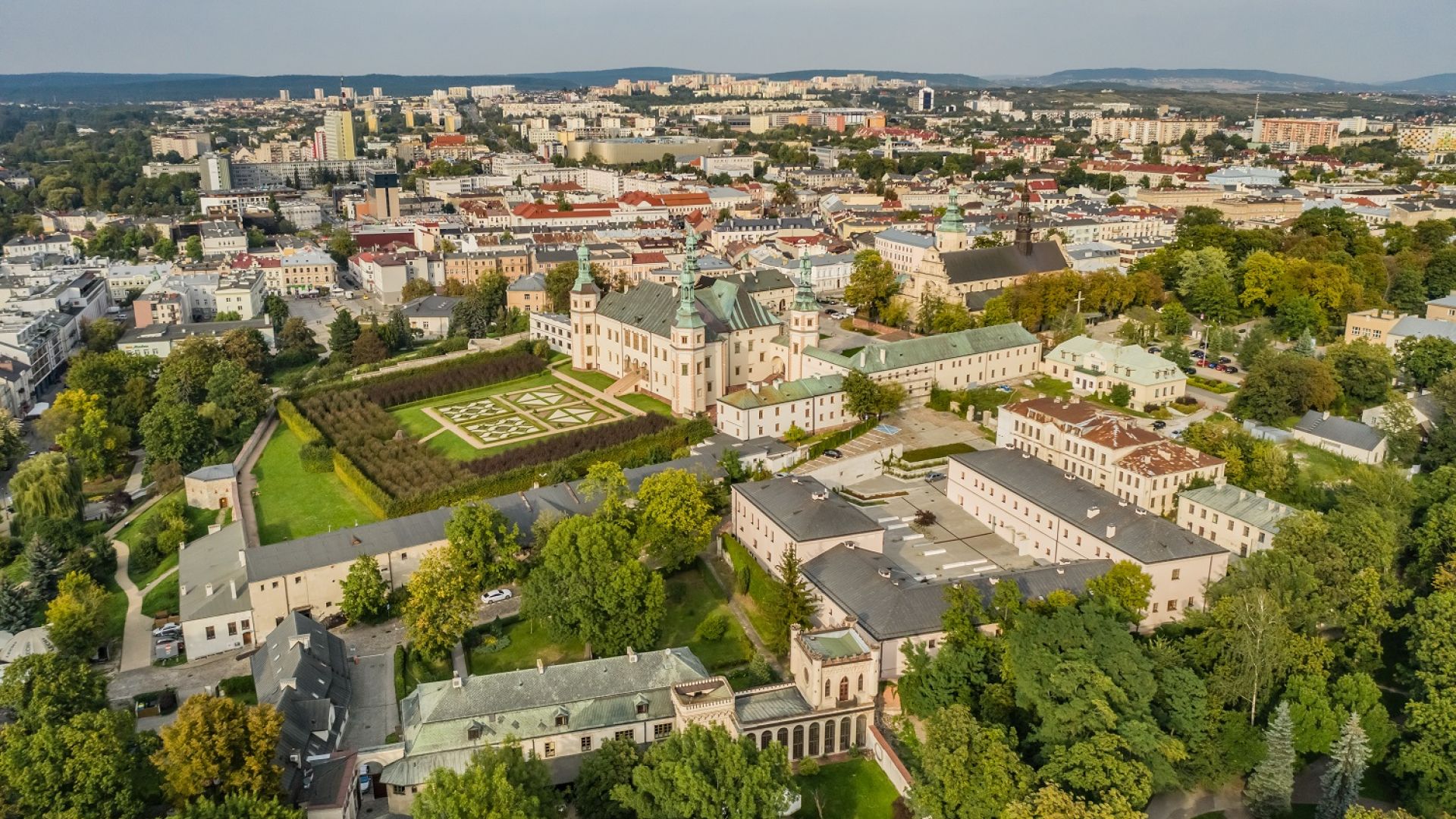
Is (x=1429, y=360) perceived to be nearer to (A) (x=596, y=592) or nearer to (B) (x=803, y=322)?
(B) (x=803, y=322)

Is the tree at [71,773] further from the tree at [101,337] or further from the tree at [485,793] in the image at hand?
the tree at [101,337]

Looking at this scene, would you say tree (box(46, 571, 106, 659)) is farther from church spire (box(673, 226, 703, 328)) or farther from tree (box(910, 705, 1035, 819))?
church spire (box(673, 226, 703, 328))

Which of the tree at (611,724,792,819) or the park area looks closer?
the tree at (611,724,792,819)

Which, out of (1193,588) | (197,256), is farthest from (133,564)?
(197,256)

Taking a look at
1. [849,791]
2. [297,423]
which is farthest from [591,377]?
[849,791]

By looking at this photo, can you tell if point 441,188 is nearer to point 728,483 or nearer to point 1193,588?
point 728,483

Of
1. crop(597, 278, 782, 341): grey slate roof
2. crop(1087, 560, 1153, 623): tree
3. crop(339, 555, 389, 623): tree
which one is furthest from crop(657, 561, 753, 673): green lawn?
crop(597, 278, 782, 341): grey slate roof
